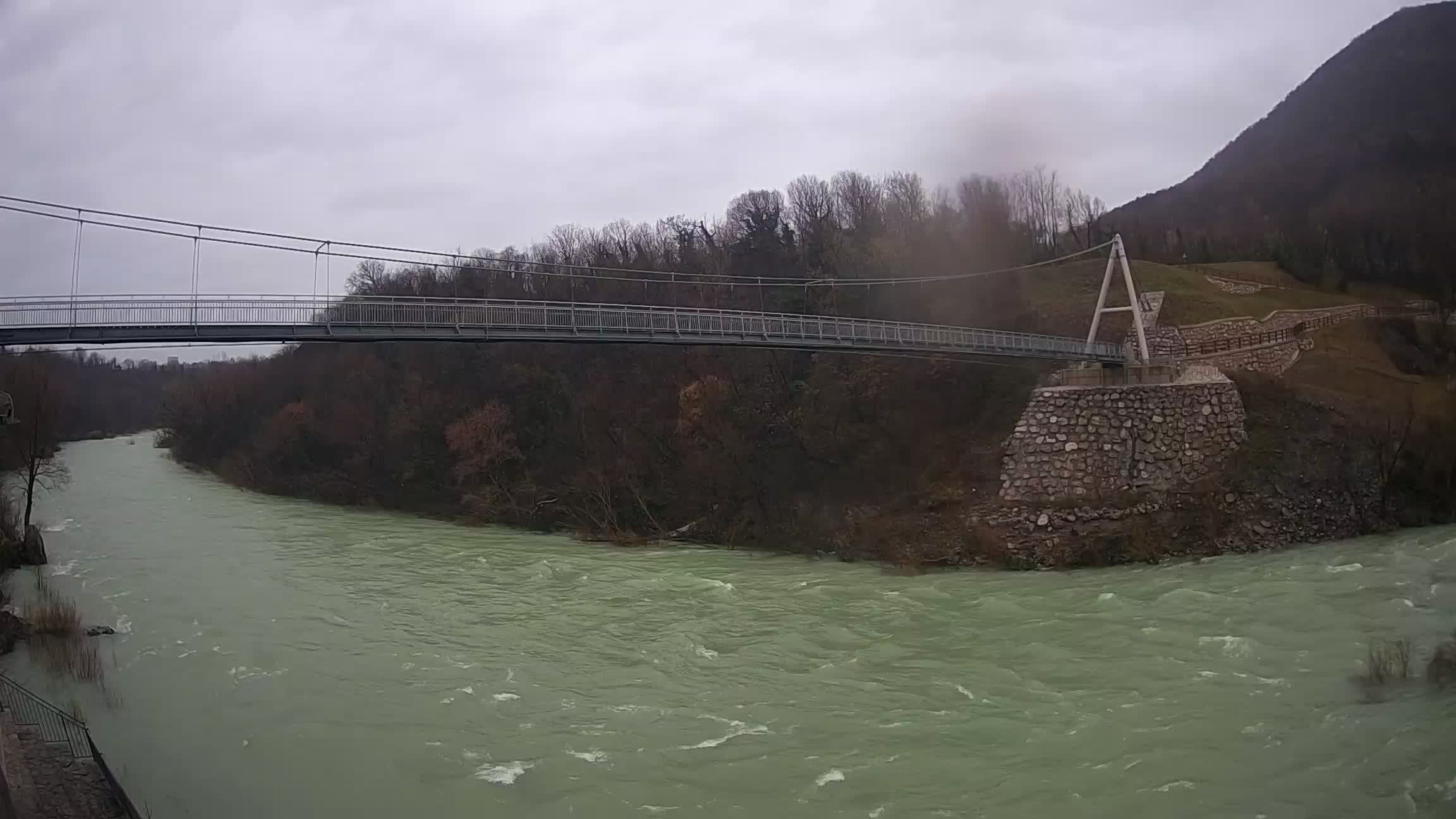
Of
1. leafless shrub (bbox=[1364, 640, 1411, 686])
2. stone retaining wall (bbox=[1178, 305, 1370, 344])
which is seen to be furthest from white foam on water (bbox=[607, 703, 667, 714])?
stone retaining wall (bbox=[1178, 305, 1370, 344])

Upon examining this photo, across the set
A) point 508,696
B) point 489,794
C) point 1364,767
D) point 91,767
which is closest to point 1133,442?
point 1364,767

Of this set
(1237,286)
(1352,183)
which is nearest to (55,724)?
(1237,286)

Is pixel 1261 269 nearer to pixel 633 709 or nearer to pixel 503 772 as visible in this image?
pixel 633 709

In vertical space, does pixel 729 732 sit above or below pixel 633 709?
above

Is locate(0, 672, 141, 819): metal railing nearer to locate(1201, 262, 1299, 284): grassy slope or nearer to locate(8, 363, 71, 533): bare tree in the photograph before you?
locate(8, 363, 71, 533): bare tree

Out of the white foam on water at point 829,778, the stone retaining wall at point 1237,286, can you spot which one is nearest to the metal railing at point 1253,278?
the stone retaining wall at point 1237,286

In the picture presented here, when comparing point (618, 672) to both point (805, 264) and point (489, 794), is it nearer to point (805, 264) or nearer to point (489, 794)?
point (489, 794)
